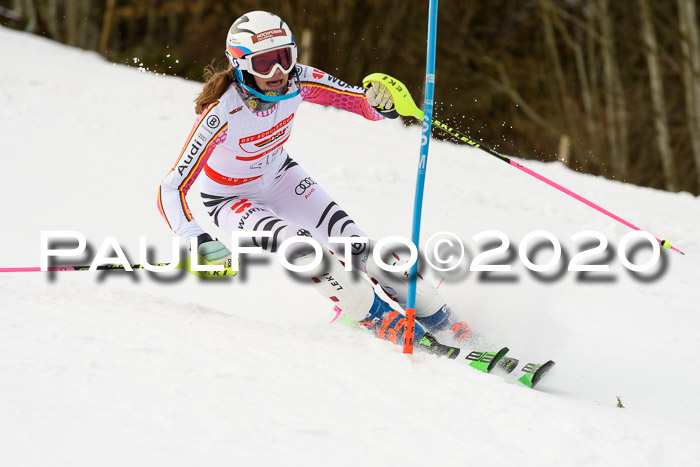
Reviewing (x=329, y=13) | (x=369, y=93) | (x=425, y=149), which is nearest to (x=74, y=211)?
(x=369, y=93)

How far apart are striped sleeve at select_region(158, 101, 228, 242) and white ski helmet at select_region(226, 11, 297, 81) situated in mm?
256

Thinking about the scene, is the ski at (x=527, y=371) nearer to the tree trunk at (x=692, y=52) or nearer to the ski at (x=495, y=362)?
the ski at (x=495, y=362)

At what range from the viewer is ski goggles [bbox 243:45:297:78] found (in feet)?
12.2

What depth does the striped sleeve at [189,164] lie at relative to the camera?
3.70m

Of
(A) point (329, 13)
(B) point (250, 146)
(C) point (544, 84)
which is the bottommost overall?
(B) point (250, 146)

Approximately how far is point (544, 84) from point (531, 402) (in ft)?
68.9

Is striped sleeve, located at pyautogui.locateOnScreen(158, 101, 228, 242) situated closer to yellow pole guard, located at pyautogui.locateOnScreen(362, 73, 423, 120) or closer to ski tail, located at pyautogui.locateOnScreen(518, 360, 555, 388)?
yellow pole guard, located at pyautogui.locateOnScreen(362, 73, 423, 120)

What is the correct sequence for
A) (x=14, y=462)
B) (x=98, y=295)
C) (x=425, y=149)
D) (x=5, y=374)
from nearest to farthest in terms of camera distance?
(x=14, y=462) → (x=5, y=374) → (x=425, y=149) → (x=98, y=295)

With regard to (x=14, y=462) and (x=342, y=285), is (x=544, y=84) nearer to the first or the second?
(x=342, y=285)

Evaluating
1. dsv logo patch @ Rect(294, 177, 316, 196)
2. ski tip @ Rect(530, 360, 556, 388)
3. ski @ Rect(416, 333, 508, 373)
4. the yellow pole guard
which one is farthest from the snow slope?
the yellow pole guard

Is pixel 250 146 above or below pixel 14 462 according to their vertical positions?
above

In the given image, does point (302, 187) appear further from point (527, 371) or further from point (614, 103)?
point (614, 103)

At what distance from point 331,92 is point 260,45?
679 millimetres

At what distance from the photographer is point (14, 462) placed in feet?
7.31
